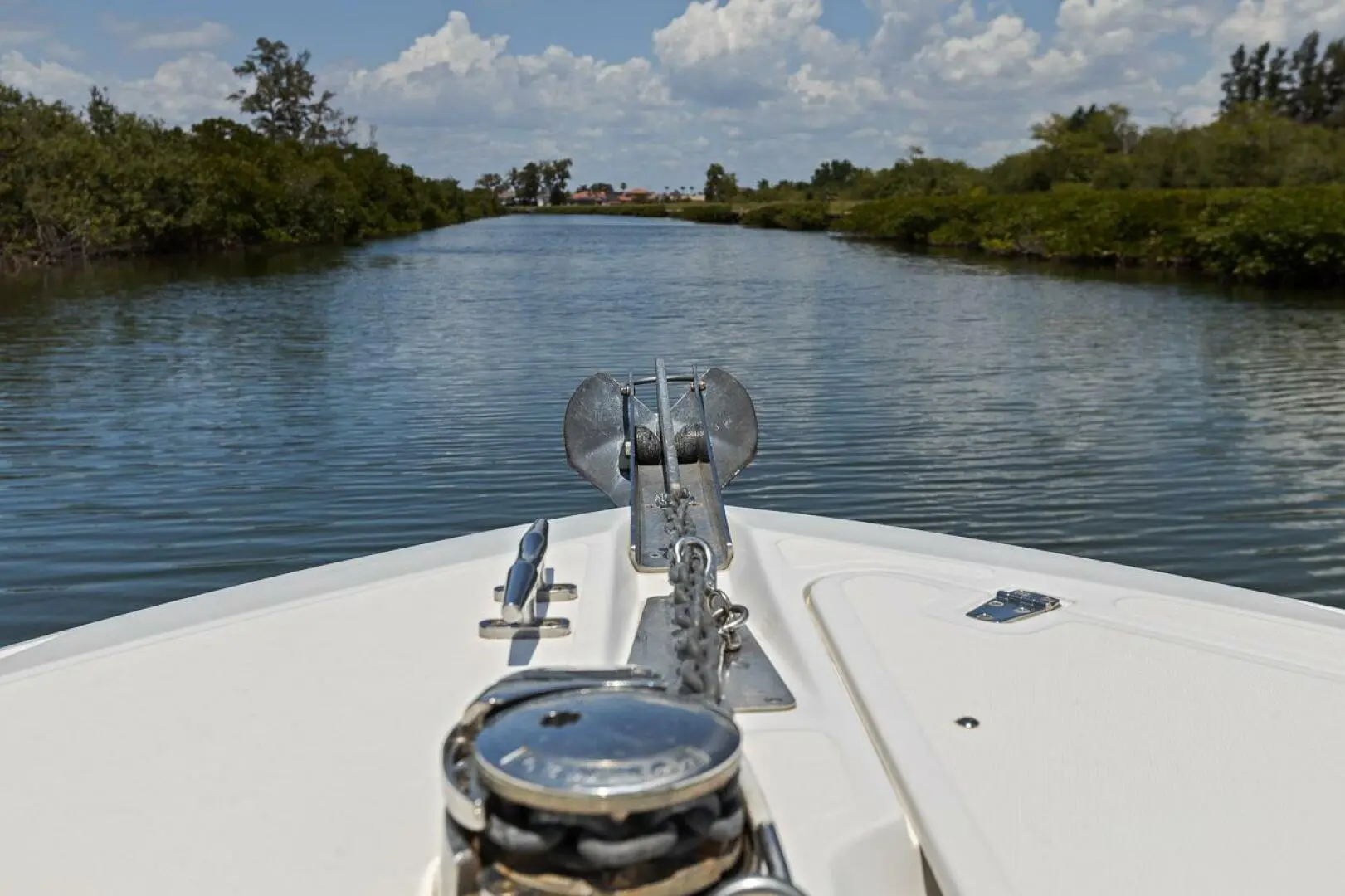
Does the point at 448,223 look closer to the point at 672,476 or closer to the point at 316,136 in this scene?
the point at 316,136

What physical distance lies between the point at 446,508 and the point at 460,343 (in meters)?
7.84

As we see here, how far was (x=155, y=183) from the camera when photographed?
37.6m

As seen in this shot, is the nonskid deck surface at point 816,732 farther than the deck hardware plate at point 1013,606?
No

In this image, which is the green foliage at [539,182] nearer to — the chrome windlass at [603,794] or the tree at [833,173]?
the tree at [833,173]

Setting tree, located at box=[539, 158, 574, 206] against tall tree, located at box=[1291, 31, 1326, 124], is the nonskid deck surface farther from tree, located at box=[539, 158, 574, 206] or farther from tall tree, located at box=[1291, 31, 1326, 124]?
tree, located at box=[539, 158, 574, 206]

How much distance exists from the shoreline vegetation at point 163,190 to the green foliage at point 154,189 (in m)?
0.04

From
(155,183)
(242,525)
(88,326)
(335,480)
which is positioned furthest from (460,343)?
(155,183)

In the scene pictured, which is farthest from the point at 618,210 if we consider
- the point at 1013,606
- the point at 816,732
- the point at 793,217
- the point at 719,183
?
the point at 816,732

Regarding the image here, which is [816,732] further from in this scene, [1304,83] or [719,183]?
[719,183]

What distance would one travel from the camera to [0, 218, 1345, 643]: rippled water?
6.62 meters

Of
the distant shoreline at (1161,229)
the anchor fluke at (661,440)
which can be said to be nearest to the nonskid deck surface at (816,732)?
the anchor fluke at (661,440)

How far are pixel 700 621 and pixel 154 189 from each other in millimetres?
39921

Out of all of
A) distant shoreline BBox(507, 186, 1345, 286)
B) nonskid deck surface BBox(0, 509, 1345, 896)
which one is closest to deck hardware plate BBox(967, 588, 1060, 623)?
nonskid deck surface BBox(0, 509, 1345, 896)

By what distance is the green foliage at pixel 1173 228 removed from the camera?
25141mm
